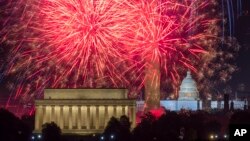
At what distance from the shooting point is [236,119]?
101750mm

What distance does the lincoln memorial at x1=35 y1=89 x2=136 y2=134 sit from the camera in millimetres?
122875

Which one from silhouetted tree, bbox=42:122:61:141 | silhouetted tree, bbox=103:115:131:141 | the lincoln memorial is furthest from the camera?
the lincoln memorial

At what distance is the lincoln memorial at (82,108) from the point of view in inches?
4838

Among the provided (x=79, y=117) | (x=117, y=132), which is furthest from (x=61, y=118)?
(x=117, y=132)

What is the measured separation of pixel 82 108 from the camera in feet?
411

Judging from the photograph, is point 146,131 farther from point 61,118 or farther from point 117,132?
point 61,118

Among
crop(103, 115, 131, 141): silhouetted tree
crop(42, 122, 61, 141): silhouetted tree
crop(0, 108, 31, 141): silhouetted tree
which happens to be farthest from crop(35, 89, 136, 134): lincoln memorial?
crop(42, 122, 61, 141): silhouetted tree

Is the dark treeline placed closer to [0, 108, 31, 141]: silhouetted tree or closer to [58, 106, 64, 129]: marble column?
[0, 108, 31, 141]: silhouetted tree

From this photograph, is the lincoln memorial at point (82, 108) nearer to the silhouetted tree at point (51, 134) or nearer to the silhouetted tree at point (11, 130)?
the silhouetted tree at point (11, 130)

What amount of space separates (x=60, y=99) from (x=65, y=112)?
2.47 metres

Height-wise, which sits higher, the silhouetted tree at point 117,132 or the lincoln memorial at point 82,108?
the lincoln memorial at point 82,108

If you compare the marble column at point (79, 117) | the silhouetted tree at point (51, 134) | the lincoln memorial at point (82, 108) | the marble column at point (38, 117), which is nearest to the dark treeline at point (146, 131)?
the silhouetted tree at point (51, 134)

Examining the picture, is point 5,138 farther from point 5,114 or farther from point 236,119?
point 236,119

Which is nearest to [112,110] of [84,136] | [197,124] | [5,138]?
[84,136]
